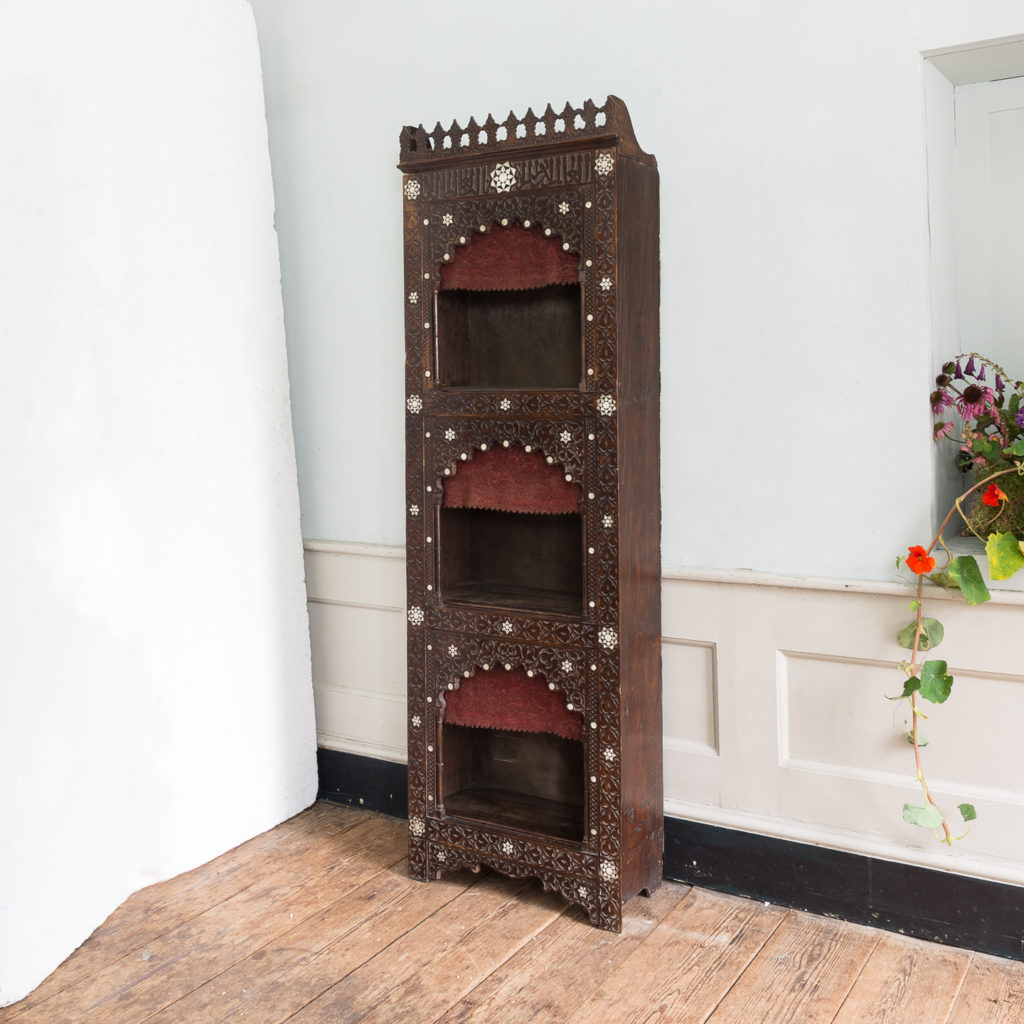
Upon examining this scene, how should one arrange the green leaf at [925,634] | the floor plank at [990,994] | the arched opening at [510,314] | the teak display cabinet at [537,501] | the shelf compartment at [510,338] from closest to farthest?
1. the floor plank at [990,994]
2. the green leaf at [925,634]
3. the teak display cabinet at [537,501]
4. the arched opening at [510,314]
5. the shelf compartment at [510,338]

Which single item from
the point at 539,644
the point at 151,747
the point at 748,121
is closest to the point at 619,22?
the point at 748,121

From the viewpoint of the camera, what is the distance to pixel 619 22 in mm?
2729

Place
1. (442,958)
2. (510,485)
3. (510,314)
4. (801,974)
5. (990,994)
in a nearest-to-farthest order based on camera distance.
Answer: (990,994) → (801,974) → (442,958) → (510,485) → (510,314)

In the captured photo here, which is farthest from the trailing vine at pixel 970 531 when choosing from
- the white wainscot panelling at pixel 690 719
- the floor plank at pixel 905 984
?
the white wainscot panelling at pixel 690 719

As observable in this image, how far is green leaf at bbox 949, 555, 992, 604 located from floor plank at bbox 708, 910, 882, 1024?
87 centimetres

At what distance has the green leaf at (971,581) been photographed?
7.55 feet

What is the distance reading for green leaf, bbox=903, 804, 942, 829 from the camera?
2326 millimetres

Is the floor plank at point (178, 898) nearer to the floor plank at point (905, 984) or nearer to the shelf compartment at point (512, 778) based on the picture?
the shelf compartment at point (512, 778)

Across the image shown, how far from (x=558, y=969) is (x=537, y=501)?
3.65 feet

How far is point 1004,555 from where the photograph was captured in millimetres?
2270

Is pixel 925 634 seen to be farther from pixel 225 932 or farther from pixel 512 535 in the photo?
pixel 225 932

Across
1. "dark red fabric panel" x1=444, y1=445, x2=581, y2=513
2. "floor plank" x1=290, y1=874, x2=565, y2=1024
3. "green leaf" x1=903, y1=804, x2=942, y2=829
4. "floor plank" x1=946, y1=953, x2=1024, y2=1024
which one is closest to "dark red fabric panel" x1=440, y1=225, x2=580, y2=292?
"dark red fabric panel" x1=444, y1=445, x2=581, y2=513

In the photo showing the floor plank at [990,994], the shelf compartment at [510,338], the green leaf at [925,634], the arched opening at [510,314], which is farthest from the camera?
the shelf compartment at [510,338]

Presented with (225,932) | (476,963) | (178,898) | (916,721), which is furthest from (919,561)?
(178,898)
